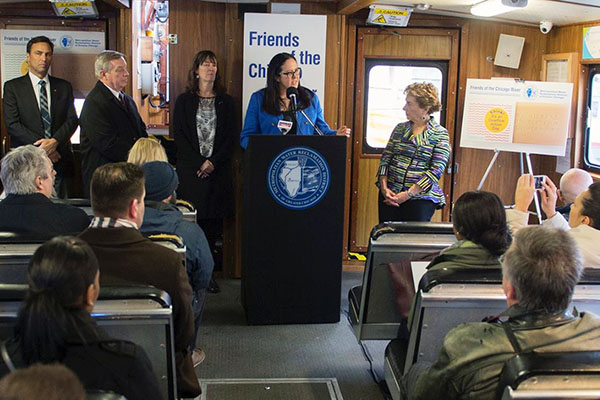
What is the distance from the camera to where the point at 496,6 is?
5691mm

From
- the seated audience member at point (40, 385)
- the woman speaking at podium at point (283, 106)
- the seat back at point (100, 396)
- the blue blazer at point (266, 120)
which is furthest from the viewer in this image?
the blue blazer at point (266, 120)

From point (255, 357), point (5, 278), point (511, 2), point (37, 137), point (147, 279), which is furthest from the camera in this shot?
point (37, 137)

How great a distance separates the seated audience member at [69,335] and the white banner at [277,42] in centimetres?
407

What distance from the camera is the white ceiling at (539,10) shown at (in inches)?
225

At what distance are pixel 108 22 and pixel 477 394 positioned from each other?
5.28 m

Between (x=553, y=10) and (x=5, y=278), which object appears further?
(x=553, y=10)

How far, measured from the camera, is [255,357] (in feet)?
14.8

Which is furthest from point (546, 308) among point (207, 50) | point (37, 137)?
point (37, 137)

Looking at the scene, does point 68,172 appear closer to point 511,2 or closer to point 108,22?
point 108,22

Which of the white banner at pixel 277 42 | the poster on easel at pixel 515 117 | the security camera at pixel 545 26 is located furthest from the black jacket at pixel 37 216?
the security camera at pixel 545 26

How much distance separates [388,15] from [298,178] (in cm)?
232

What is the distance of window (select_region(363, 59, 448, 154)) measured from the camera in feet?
22.4

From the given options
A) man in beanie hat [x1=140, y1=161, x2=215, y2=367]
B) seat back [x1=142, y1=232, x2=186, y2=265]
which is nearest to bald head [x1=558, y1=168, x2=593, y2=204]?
man in beanie hat [x1=140, y1=161, x2=215, y2=367]

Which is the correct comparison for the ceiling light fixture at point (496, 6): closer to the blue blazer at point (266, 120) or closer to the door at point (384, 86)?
the door at point (384, 86)
